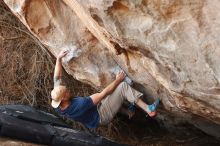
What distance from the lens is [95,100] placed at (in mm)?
4613

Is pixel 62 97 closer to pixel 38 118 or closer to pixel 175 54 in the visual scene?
pixel 38 118

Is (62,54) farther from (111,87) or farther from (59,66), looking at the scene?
(111,87)

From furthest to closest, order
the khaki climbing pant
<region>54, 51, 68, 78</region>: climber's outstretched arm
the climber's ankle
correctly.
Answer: <region>54, 51, 68, 78</region>: climber's outstretched arm
the khaki climbing pant
the climber's ankle

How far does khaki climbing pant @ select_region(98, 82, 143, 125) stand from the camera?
179 inches

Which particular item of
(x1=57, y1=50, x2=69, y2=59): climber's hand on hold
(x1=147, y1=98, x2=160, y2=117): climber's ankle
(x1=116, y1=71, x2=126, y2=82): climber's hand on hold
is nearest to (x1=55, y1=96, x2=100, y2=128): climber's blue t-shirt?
(x1=116, y1=71, x2=126, y2=82): climber's hand on hold

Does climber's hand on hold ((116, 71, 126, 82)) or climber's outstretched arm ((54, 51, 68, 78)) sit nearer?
climber's hand on hold ((116, 71, 126, 82))

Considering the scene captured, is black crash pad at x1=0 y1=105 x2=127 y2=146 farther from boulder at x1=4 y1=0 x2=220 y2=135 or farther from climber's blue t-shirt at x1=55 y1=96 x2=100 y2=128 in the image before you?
boulder at x1=4 y1=0 x2=220 y2=135

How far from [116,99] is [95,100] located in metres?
0.26

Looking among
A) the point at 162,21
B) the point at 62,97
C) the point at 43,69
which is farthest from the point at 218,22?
the point at 43,69

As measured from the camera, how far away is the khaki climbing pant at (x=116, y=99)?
179 inches

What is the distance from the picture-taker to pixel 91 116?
485 cm

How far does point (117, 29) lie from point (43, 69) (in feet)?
11.1

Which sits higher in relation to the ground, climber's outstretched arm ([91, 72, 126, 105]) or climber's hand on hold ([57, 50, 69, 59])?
climber's hand on hold ([57, 50, 69, 59])

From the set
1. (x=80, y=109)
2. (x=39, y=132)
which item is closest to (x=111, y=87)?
(x=80, y=109)
